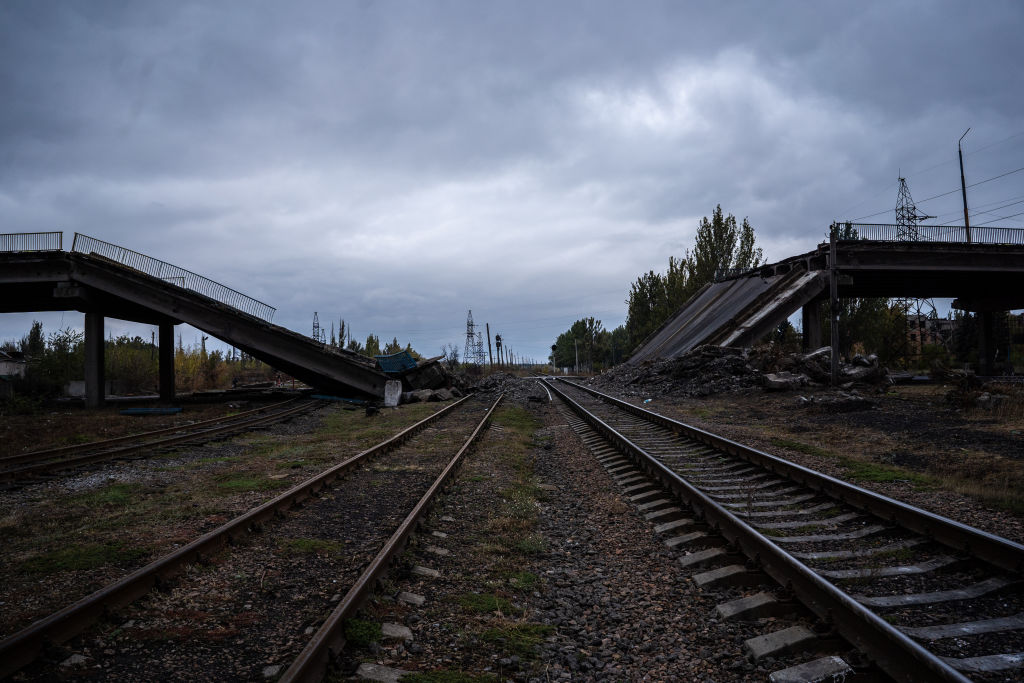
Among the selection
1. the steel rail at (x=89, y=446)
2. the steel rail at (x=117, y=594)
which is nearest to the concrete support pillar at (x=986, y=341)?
the steel rail at (x=89, y=446)

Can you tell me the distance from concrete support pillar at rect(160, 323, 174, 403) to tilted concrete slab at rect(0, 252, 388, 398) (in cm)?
267

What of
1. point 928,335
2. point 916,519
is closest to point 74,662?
point 916,519

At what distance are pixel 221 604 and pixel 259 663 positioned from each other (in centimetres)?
116

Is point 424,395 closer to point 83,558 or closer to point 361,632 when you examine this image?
point 83,558

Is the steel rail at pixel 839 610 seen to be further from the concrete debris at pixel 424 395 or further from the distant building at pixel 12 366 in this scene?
the distant building at pixel 12 366

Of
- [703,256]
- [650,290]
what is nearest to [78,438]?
[703,256]

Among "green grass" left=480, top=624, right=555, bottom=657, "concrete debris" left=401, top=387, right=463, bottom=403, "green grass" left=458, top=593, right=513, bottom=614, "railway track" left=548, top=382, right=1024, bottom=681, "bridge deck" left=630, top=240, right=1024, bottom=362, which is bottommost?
"green grass" left=480, top=624, right=555, bottom=657

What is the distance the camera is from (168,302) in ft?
87.9

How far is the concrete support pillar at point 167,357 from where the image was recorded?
30750 mm

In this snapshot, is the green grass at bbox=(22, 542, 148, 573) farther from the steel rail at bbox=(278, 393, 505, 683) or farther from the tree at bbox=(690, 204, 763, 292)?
the tree at bbox=(690, 204, 763, 292)

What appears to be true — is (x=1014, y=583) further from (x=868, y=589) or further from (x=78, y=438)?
(x=78, y=438)

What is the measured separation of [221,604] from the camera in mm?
4504

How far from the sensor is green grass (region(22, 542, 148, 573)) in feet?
17.0

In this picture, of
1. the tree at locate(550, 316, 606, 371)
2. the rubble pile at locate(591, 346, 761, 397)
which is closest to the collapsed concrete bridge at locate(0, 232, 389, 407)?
the rubble pile at locate(591, 346, 761, 397)
